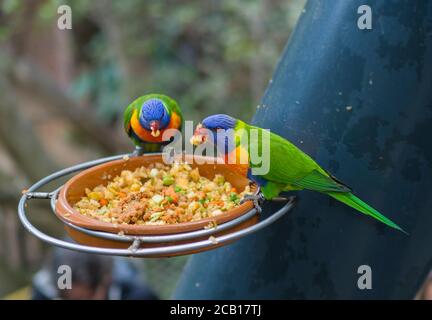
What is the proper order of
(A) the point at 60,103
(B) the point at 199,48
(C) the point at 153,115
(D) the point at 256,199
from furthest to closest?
(B) the point at 199,48, (A) the point at 60,103, (C) the point at 153,115, (D) the point at 256,199

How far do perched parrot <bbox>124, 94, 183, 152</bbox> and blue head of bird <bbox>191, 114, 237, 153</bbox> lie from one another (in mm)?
461

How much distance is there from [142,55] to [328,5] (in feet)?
14.4

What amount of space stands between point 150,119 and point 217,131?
19.3 inches

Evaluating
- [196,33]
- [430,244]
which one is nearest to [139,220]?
[430,244]

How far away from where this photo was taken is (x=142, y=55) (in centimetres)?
579

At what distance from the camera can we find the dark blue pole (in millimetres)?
1483

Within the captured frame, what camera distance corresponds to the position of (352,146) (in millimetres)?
1548

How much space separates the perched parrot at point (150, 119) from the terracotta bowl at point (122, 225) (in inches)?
6.6

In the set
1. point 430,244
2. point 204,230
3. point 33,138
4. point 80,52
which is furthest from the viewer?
point 80,52

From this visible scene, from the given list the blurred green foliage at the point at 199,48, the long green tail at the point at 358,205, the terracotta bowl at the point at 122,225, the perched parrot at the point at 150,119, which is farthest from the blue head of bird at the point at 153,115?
the blurred green foliage at the point at 199,48

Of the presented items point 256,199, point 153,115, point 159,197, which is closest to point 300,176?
point 256,199

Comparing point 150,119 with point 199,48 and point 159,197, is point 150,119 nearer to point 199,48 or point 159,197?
point 159,197

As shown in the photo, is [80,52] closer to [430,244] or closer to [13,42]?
[13,42]

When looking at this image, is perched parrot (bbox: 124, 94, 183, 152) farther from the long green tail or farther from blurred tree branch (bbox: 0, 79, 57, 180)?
blurred tree branch (bbox: 0, 79, 57, 180)
